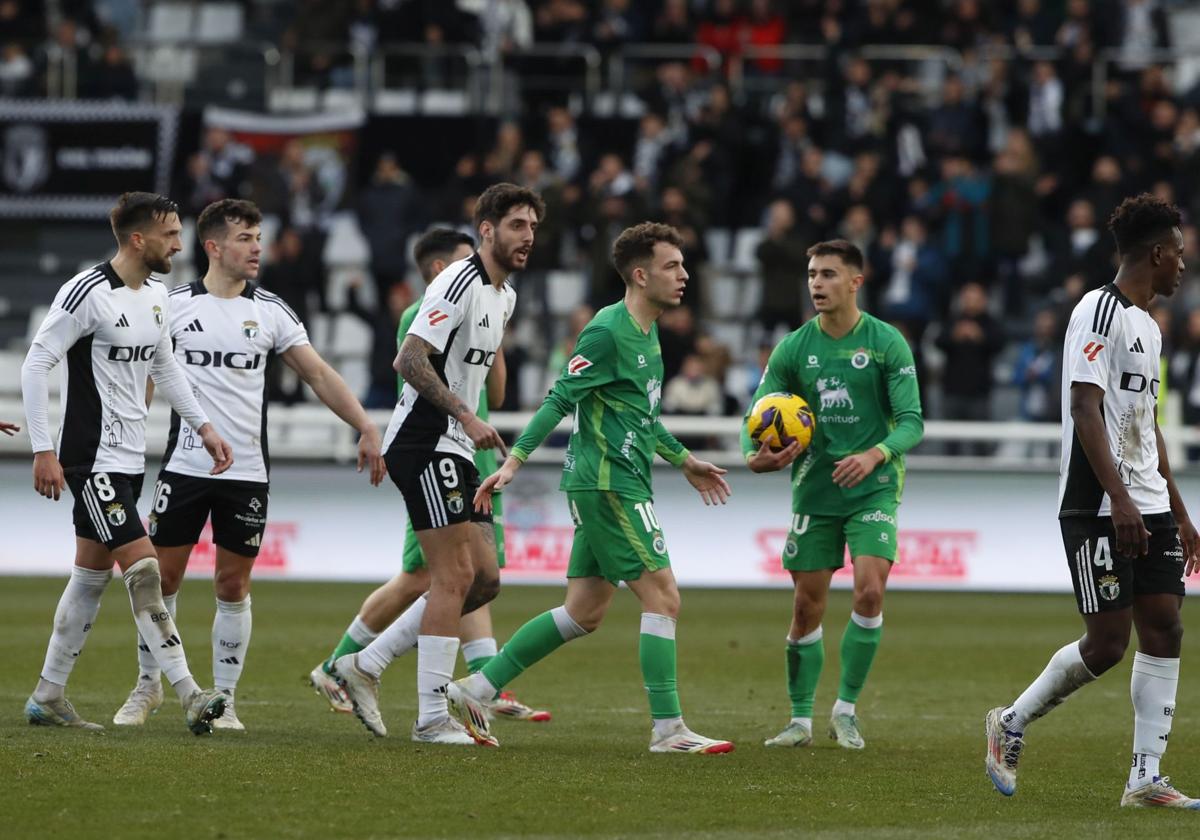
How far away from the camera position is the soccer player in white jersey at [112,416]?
8.84 meters

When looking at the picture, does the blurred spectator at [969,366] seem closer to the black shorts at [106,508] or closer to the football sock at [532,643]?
the football sock at [532,643]

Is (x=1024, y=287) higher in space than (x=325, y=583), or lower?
higher

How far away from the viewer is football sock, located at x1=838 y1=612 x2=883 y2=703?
9477mm

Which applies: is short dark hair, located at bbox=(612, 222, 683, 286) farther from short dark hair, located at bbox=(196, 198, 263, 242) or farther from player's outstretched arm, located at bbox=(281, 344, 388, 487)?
short dark hair, located at bbox=(196, 198, 263, 242)

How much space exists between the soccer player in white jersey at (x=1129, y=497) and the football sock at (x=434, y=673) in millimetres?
2589

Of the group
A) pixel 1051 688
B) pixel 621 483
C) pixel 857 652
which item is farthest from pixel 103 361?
pixel 1051 688

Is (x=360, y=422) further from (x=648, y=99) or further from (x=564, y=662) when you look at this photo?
(x=648, y=99)

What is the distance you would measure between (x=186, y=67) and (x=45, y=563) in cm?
958

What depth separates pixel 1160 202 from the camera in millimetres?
7543

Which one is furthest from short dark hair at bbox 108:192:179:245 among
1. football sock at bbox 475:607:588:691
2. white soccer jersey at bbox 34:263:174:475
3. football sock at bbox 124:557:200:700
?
football sock at bbox 475:607:588:691

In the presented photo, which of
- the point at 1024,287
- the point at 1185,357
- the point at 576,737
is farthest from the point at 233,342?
the point at 1024,287

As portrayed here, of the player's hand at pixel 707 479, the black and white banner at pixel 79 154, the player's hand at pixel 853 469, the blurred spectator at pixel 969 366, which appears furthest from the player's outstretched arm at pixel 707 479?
the black and white banner at pixel 79 154

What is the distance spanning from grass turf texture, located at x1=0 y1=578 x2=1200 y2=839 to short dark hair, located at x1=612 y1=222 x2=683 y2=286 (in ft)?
7.31

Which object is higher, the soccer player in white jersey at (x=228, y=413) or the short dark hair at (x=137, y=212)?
the short dark hair at (x=137, y=212)
